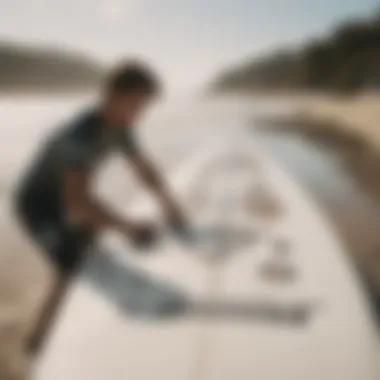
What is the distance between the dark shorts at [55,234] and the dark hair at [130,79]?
0.16 metres

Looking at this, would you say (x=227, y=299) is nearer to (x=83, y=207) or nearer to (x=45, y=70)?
(x=83, y=207)

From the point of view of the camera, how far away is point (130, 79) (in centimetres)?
104

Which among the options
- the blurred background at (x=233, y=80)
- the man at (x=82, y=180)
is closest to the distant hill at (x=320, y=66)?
the blurred background at (x=233, y=80)

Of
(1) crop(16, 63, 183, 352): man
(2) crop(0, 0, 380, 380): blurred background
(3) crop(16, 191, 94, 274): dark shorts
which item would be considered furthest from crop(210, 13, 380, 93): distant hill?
(3) crop(16, 191, 94, 274): dark shorts

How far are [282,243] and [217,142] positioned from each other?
15 centimetres

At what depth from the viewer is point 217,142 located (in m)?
1.02

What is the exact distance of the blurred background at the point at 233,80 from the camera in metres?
1.02

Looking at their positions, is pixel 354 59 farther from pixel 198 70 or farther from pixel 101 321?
pixel 101 321

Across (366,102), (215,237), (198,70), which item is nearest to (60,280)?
(215,237)

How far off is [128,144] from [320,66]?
264 millimetres

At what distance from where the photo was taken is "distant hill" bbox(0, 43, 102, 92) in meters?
1.03

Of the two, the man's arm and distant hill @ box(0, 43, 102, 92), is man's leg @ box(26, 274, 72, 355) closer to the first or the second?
the man's arm

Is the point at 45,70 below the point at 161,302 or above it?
above

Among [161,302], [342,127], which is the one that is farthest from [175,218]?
[342,127]
